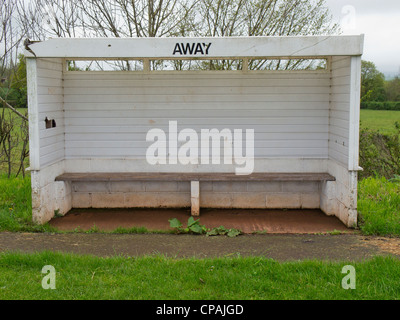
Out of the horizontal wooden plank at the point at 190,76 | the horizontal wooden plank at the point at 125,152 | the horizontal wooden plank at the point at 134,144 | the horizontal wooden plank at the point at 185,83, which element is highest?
the horizontal wooden plank at the point at 190,76

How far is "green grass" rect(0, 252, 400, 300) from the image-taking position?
459cm

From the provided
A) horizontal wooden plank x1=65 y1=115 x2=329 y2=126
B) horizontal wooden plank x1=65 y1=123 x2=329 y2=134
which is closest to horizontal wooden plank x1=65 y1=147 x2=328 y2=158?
horizontal wooden plank x1=65 y1=123 x2=329 y2=134

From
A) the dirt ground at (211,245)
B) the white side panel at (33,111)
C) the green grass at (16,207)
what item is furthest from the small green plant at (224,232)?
the white side panel at (33,111)

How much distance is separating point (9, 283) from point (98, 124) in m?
3.95

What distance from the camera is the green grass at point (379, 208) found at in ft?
22.4

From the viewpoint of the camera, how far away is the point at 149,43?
6.85 meters

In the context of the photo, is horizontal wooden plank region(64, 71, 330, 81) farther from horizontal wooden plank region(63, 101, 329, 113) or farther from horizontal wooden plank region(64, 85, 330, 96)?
horizontal wooden plank region(63, 101, 329, 113)

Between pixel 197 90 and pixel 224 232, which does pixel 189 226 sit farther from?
pixel 197 90

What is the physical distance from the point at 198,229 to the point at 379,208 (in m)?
2.79

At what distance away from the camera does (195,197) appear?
800 cm

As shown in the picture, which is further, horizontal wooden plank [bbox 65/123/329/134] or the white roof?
horizontal wooden plank [bbox 65/123/329/134]

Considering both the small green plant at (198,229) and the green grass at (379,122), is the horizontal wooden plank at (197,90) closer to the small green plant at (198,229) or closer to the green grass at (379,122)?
the small green plant at (198,229)

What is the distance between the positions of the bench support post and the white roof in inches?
84.6

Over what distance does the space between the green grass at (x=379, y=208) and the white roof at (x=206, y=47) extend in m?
2.34
